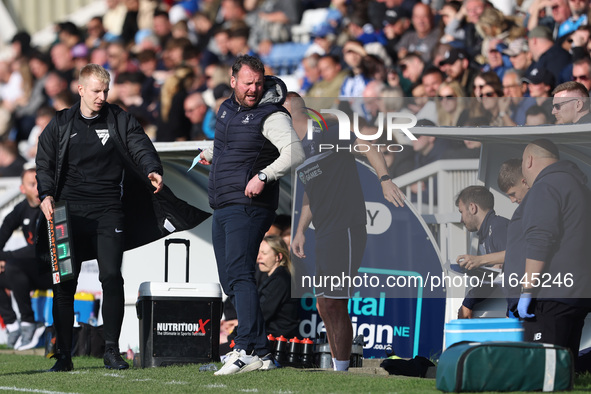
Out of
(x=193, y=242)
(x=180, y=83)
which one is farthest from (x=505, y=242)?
(x=180, y=83)

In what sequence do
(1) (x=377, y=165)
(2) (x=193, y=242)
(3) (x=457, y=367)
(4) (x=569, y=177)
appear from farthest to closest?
1. (2) (x=193, y=242)
2. (1) (x=377, y=165)
3. (4) (x=569, y=177)
4. (3) (x=457, y=367)

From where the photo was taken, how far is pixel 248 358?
23.6ft

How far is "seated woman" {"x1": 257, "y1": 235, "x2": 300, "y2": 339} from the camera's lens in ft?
30.1

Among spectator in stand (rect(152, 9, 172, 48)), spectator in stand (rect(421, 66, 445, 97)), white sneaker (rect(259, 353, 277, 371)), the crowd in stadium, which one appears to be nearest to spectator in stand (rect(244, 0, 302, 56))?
the crowd in stadium

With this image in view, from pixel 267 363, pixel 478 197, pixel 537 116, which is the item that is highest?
pixel 537 116

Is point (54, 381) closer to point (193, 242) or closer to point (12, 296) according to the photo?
point (193, 242)

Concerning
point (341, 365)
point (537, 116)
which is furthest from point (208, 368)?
point (537, 116)

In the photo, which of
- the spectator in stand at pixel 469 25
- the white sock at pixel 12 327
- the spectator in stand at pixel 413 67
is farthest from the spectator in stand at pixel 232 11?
the white sock at pixel 12 327

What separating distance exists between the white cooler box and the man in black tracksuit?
15.6 inches

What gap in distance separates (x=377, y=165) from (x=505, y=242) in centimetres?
110

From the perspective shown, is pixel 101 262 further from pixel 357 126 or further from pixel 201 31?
pixel 201 31

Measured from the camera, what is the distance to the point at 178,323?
27.5 feet

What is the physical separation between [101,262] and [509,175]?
2.91 metres

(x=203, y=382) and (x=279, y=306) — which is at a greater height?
(x=279, y=306)
